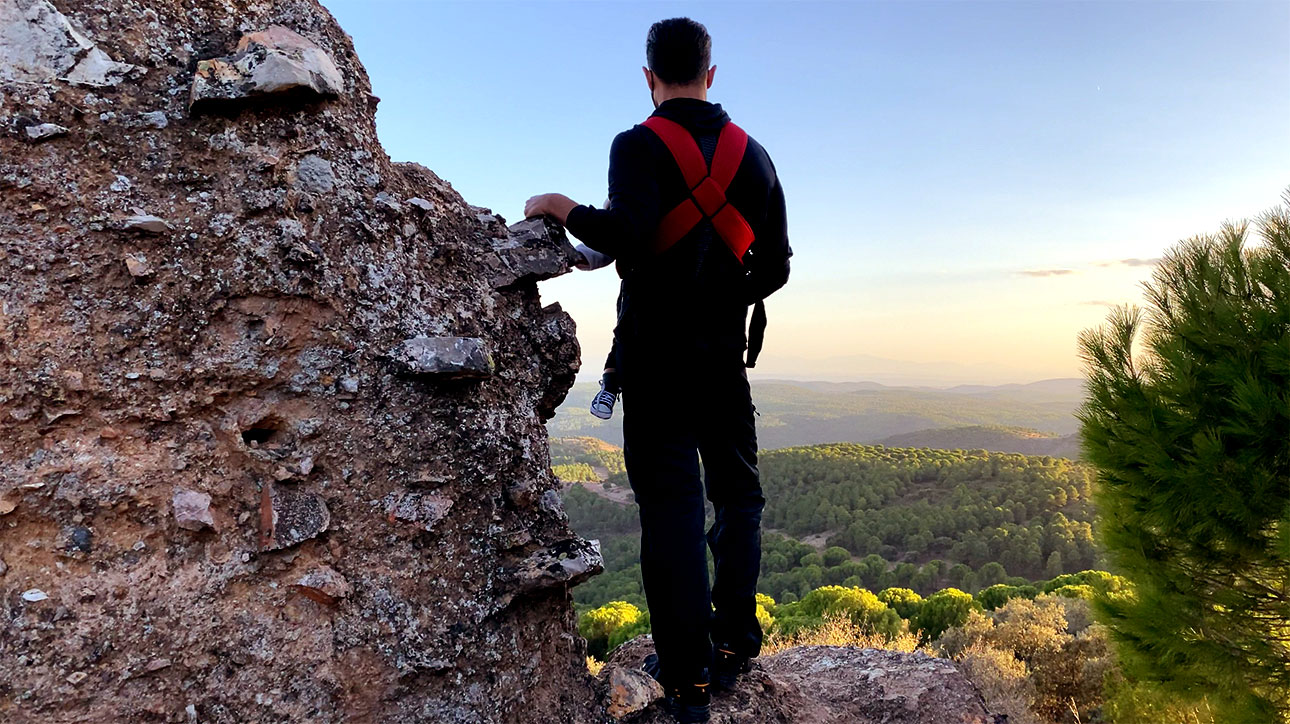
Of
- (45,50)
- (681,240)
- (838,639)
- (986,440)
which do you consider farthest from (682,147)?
(986,440)

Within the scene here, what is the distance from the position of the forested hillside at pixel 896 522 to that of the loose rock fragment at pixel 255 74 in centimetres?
1479

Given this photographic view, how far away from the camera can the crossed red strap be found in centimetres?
233

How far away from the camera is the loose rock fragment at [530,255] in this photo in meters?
2.69

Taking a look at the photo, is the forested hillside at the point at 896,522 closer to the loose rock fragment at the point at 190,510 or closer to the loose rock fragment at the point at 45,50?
the loose rock fragment at the point at 190,510

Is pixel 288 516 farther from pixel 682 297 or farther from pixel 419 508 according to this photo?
pixel 682 297

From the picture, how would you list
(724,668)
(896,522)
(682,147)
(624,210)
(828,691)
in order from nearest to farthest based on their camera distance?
1. (624,210)
2. (682,147)
3. (724,668)
4. (828,691)
5. (896,522)

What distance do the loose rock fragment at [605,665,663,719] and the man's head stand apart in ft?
6.97

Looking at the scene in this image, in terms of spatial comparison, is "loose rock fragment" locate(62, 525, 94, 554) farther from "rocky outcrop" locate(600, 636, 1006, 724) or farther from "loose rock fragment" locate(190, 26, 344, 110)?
"rocky outcrop" locate(600, 636, 1006, 724)

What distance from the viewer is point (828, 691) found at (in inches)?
142

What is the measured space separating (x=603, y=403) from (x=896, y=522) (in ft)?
82.2

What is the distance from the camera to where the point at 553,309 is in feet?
9.27

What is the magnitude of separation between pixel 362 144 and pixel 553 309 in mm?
911

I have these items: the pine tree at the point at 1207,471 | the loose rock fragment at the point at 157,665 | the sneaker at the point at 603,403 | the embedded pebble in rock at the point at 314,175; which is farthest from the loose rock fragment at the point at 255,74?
the pine tree at the point at 1207,471

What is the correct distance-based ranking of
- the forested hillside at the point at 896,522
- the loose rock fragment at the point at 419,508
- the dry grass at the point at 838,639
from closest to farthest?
the loose rock fragment at the point at 419,508
the dry grass at the point at 838,639
the forested hillside at the point at 896,522
